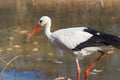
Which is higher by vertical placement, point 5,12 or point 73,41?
point 73,41

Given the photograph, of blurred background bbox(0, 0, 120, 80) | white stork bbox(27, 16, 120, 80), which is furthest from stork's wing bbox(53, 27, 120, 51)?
blurred background bbox(0, 0, 120, 80)

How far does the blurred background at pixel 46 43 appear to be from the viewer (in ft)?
31.0

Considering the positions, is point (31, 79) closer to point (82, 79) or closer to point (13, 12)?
point (82, 79)

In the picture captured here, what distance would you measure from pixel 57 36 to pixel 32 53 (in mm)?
3669

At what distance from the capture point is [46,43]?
42.3ft

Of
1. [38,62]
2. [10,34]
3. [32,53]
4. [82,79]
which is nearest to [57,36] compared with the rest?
[82,79]

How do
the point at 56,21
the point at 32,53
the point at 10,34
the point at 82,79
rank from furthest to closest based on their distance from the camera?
the point at 56,21
the point at 10,34
the point at 32,53
the point at 82,79

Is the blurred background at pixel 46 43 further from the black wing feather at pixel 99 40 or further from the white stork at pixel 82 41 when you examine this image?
the black wing feather at pixel 99 40

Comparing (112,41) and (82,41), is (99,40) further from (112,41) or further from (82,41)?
(82,41)

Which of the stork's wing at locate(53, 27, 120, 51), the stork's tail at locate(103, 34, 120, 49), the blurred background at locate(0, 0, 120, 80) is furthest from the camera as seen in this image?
the blurred background at locate(0, 0, 120, 80)

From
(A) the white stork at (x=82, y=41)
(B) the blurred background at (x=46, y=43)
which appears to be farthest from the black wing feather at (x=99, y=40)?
(B) the blurred background at (x=46, y=43)

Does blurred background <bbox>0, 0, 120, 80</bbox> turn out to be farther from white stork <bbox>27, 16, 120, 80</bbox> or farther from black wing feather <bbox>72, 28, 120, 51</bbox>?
black wing feather <bbox>72, 28, 120, 51</bbox>

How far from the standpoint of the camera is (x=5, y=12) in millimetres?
22953

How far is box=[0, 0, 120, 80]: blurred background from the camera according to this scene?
372 inches
